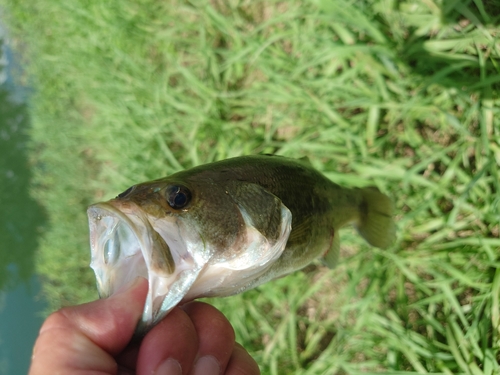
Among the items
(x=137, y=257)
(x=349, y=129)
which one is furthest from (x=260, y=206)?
(x=349, y=129)

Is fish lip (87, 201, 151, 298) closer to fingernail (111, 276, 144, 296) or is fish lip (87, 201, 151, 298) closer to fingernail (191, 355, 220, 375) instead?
fingernail (111, 276, 144, 296)

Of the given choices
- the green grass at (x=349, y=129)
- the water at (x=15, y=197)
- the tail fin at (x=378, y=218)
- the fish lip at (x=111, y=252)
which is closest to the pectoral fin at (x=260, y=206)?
the fish lip at (x=111, y=252)

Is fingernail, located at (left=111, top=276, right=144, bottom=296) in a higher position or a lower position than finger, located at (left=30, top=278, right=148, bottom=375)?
higher

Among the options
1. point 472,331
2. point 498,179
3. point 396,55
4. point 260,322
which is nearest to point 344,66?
point 396,55

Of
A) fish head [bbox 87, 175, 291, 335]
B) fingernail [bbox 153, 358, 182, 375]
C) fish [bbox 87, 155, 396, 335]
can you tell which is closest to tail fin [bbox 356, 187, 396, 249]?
fish [bbox 87, 155, 396, 335]

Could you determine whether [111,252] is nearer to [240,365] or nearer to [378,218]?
[240,365]

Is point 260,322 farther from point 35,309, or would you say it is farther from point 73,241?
point 35,309
